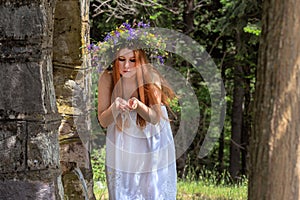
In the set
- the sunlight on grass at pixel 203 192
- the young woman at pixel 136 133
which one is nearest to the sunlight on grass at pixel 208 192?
the sunlight on grass at pixel 203 192

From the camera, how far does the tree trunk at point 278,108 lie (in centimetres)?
360

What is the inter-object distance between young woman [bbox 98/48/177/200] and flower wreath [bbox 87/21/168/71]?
0.12 meters

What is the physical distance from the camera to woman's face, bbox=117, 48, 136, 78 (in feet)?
16.3

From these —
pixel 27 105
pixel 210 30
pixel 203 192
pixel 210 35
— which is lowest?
pixel 203 192

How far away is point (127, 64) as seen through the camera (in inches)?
196

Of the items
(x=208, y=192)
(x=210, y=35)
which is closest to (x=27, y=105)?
(x=208, y=192)

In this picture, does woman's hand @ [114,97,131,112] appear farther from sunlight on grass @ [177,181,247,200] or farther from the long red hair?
sunlight on grass @ [177,181,247,200]

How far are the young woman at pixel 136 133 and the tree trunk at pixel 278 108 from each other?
132cm

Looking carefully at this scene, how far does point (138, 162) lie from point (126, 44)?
37.9 inches

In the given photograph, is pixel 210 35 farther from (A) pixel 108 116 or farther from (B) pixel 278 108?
(B) pixel 278 108

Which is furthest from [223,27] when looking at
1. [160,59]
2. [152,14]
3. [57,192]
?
[57,192]

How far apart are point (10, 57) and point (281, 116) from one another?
5.90ft

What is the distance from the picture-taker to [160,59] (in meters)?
5.54

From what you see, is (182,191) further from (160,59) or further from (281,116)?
(281,116)
